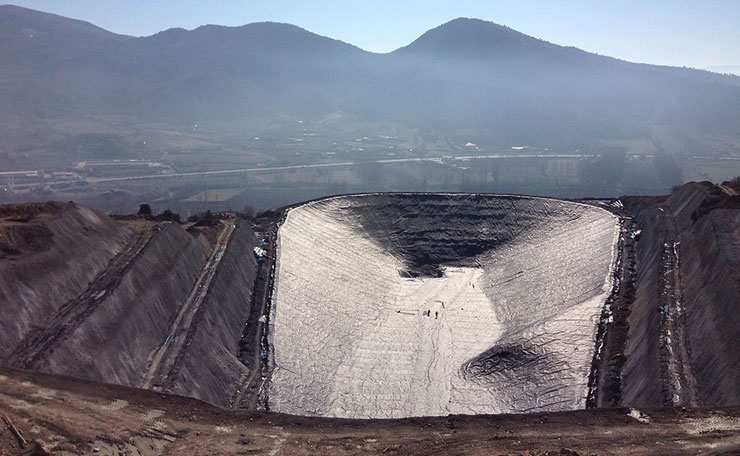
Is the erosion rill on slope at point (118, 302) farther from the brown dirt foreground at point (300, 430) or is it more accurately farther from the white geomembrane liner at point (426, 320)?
the brown dirt foreground at point (300, 430)

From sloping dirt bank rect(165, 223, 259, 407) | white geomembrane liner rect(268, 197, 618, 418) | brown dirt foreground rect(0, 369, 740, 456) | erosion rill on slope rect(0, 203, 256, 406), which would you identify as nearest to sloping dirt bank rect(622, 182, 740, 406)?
white geomembrane liner rect(268, 197, 618, 418)

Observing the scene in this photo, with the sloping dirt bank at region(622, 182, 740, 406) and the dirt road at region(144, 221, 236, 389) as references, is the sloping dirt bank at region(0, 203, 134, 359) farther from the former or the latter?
the sloping dirt bank at region(622, 182, 740, 406)

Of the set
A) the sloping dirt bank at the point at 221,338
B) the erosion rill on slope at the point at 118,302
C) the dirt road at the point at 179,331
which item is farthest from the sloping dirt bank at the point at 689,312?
the dirt road at the point at 179,331

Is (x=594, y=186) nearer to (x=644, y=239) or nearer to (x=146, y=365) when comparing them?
(x=644, y=239)

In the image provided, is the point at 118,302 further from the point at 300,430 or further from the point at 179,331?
the point at 300,430

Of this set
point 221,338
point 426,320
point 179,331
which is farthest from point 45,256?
point 426,320
